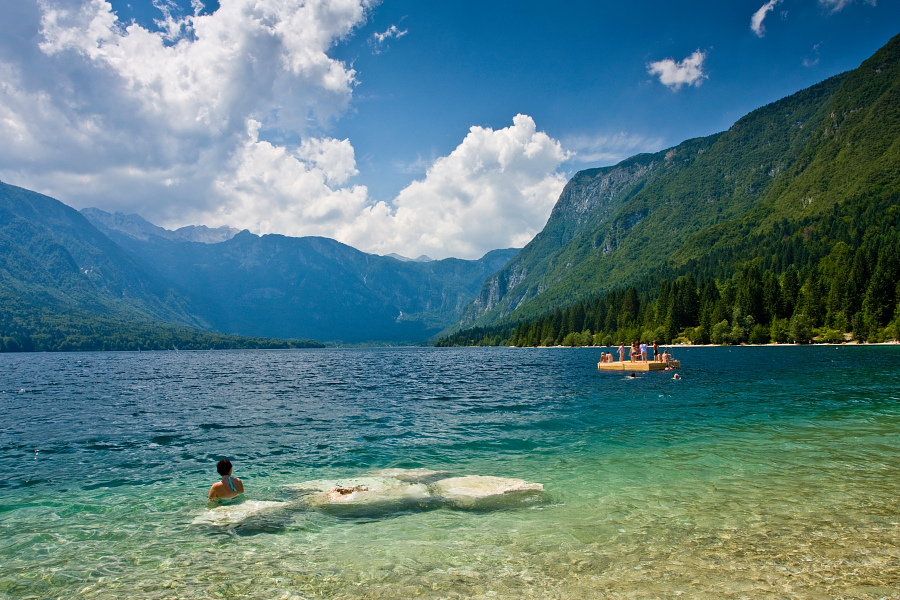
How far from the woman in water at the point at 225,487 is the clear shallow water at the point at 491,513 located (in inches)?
23.8

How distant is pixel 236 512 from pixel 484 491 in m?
7.94

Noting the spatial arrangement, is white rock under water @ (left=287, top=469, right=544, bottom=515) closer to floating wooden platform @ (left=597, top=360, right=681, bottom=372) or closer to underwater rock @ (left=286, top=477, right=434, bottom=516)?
underwater rock @ (left=286, top=477, right=434, bottom=516)

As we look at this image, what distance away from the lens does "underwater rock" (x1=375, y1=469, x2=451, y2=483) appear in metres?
18.3

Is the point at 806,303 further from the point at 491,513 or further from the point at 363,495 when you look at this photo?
the point at 363,495

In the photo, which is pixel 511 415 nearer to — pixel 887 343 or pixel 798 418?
pixel 798 418

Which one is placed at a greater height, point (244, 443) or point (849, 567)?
point (849, 567)

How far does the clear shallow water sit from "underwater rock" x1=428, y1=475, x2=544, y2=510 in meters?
0.84

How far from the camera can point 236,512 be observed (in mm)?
14797

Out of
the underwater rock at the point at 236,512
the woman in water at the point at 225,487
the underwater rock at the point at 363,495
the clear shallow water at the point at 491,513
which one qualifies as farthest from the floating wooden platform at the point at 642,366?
the woman in water at the point at 225,487

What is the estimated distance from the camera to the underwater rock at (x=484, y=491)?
1519cm

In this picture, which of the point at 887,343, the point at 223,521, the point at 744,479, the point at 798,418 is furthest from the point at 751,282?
the point at 223,521

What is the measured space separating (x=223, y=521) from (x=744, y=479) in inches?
676

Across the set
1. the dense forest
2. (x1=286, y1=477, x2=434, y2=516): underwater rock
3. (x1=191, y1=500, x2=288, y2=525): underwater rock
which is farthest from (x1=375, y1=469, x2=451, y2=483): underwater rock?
the dense forest

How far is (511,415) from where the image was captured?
1375 inches
